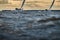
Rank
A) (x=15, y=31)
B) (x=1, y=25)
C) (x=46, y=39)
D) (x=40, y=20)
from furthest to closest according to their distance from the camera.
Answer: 1. (x=40, y=20)
2. (x=1, y=25)
3. (x=15, y=31)
4. (x=46, y=39)

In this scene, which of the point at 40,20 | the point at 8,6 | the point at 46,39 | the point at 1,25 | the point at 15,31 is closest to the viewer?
the point at 46,39

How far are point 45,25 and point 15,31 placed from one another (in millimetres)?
596

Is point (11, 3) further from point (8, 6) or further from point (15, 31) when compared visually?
point (15, 31)

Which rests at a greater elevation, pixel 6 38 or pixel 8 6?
pixel 6 38

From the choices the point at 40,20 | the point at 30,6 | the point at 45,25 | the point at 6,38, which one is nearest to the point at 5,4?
the point at 30,6

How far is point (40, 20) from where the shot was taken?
11.2 feet

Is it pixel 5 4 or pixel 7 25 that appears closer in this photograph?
pixel 7 25

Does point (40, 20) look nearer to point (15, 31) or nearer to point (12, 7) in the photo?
point (15, 31)

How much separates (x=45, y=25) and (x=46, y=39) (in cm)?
74

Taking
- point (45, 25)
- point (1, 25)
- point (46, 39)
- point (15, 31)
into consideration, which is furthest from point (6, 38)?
point (45, 25)

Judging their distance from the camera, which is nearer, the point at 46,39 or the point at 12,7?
the point at 46,39

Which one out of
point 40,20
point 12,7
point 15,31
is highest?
point 15,31

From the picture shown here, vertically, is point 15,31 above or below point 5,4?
above

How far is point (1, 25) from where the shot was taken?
300cm
